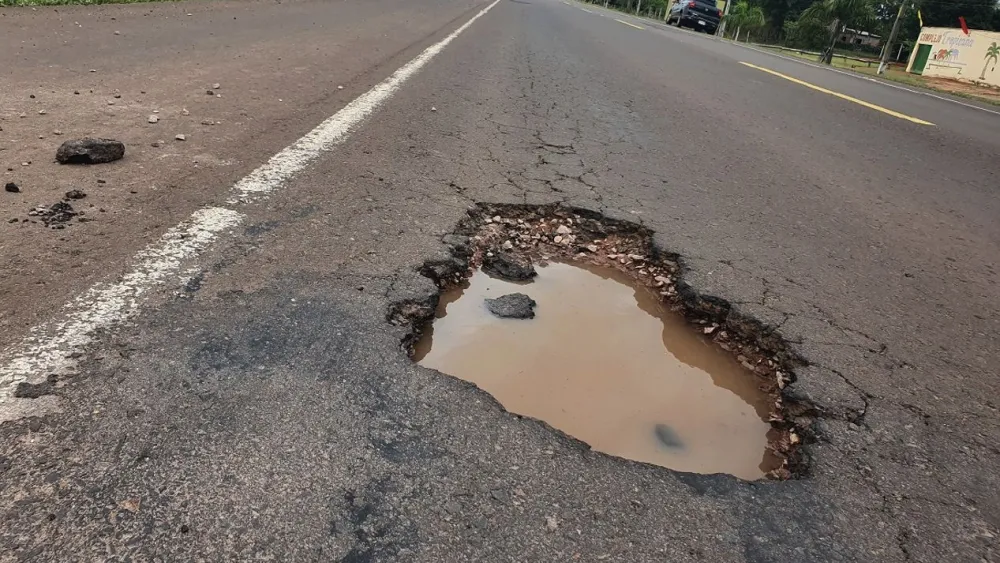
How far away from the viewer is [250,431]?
1737 millimetres

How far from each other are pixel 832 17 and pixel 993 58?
6.47 meters

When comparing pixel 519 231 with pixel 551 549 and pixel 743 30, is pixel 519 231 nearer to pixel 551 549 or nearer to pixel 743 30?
pixel 551 549

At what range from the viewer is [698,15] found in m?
28.5

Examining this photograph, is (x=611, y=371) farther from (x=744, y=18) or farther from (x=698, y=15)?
(x=744, y=18)

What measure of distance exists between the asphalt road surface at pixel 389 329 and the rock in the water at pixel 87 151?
0.26ft

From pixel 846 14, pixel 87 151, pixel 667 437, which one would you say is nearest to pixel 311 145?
pixel 87 151

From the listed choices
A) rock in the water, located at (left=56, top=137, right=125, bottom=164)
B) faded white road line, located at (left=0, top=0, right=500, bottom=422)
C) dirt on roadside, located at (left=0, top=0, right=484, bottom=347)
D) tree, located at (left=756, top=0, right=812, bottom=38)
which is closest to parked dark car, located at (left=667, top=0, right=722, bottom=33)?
tree, located at (left=756, top=0, right=812, bottom=38)

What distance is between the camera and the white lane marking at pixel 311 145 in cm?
336

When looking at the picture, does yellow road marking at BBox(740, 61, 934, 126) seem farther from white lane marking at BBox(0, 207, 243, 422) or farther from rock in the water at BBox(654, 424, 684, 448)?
white lane marking at BBox(0, 207, 243, 422)

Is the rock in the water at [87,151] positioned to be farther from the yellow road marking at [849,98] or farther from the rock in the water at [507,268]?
the yellow road marking at [849,98]

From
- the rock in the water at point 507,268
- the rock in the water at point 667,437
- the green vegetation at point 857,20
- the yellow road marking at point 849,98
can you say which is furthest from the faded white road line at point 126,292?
the green vegetation at point 857,20

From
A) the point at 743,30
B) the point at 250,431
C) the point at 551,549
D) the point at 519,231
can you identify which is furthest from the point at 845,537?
the point at 743,30

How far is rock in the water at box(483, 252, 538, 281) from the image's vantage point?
10.4 ft

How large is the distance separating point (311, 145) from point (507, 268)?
1.79 meters
